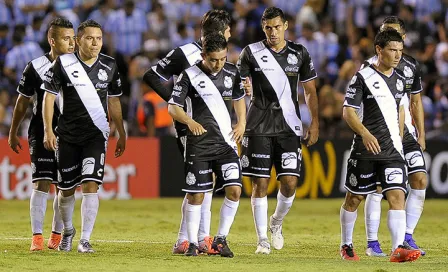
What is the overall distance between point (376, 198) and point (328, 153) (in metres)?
9.72

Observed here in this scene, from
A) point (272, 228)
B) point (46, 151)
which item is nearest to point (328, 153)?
point (272, 228)

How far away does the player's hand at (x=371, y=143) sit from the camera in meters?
11.8

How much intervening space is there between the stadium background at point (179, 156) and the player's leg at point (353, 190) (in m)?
0.30

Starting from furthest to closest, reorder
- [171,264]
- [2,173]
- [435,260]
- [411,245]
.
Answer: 1. [2,173]
2. [411,245]
3. [435,260]
4. [171,264]

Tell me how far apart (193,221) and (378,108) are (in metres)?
2.31

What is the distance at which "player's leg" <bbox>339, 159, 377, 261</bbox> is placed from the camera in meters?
12.2

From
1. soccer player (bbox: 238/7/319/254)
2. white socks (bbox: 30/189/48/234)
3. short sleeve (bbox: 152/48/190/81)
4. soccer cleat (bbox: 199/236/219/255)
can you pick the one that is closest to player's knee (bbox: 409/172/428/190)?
soccer player (bbox: 238/7/319/254)

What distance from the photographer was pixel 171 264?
11133mm

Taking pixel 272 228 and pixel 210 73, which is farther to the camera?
pixel 272 228

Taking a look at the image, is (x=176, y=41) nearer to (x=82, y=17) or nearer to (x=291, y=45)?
(x=82, y=17)

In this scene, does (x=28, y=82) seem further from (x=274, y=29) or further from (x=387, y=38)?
(x=387, y=38)

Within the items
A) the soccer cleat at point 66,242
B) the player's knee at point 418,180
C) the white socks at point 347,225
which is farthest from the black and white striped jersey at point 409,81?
the soccer cleat at point 66,242

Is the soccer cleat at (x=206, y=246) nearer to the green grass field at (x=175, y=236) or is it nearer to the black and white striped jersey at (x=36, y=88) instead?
the green grass field at (x=175, y=236)

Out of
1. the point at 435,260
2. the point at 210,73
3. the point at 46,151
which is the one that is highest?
the point at 210,73
